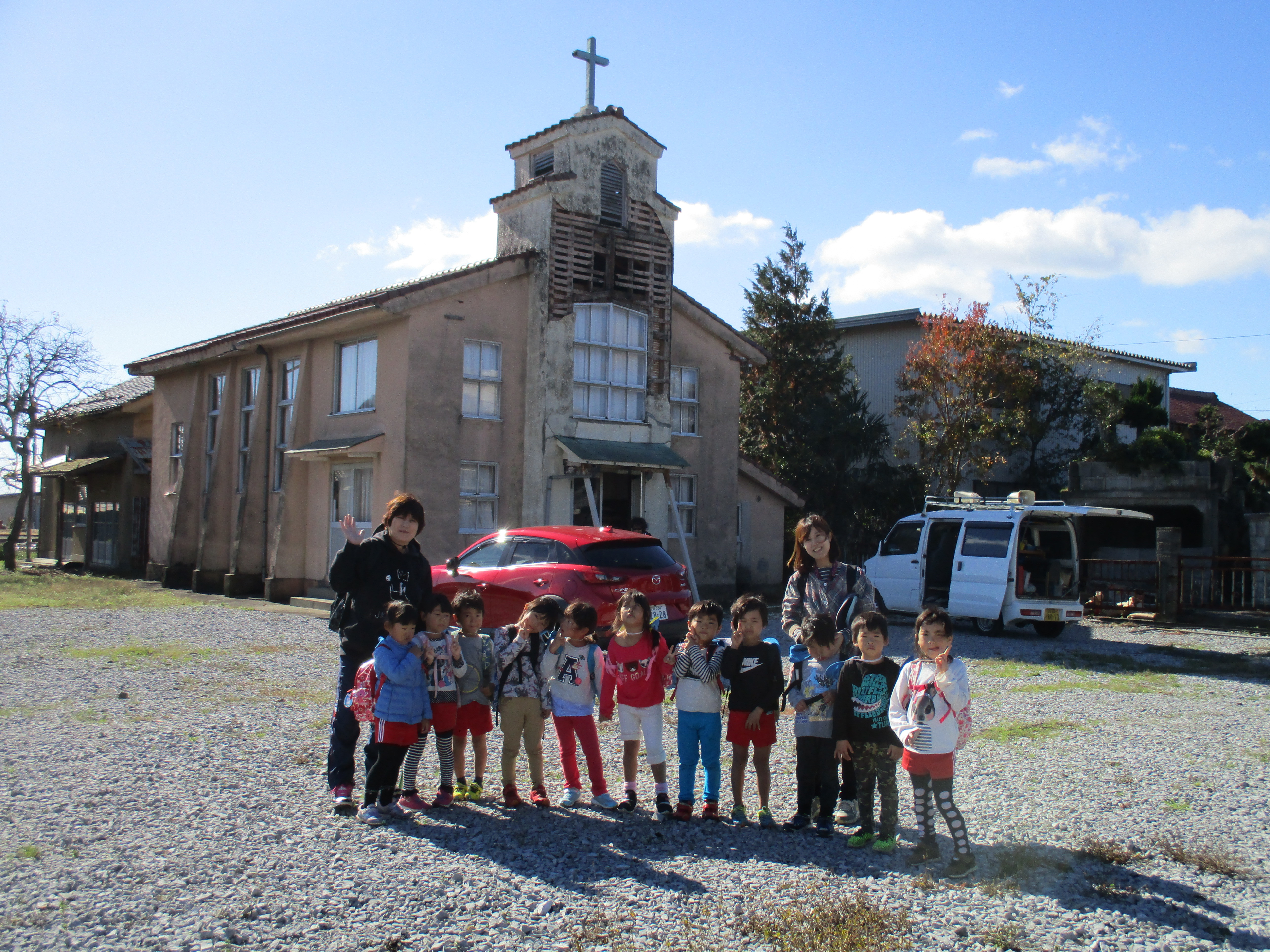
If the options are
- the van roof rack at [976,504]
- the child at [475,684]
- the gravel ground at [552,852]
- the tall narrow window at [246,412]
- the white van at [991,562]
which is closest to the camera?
the gravel ground at [552,852]

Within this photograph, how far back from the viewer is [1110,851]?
4.89 m

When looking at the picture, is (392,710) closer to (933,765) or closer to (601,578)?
(933,765)

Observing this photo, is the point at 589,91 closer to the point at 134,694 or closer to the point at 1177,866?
the point at 134,694

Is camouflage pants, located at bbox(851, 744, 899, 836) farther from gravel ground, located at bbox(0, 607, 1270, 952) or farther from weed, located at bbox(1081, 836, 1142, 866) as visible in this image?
weed, located at bbox(1081, 836, 1142, 866)

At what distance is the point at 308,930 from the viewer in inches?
152

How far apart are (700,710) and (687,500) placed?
50.3 feet

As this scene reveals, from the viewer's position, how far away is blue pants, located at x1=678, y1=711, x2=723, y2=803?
5520 mm

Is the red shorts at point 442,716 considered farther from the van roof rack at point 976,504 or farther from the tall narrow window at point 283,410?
the tall narrow window at point 283,410

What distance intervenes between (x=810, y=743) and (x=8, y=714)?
6503 millimetres

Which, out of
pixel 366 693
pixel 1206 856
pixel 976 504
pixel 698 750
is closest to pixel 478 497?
pixel 976 504

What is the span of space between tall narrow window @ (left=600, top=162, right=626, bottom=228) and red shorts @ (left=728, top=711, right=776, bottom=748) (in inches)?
579

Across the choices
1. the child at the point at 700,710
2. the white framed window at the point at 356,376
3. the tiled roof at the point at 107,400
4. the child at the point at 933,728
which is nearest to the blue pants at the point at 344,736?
the child at the point at 700,710

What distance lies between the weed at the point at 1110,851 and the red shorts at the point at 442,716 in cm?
344

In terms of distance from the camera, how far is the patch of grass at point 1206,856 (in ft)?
15.4
